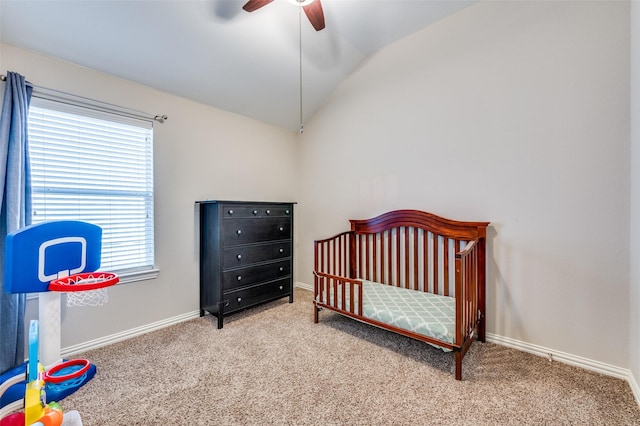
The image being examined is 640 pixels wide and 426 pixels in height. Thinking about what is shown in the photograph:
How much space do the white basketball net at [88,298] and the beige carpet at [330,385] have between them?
1.22 ft

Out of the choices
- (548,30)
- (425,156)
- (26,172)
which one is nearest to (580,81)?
(548,30)

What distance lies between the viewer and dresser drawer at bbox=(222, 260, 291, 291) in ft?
8.52

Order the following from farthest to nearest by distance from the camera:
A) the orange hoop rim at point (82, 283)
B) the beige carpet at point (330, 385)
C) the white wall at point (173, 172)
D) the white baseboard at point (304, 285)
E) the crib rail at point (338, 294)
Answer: the white baseboard at point (304, 285) → the crib rail at point (338, 294) → the white wall at point (173, 172) → the orange hoop rim at point (82, 283) → the beige carpet at point (330, 385)

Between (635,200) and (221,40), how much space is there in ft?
10.4

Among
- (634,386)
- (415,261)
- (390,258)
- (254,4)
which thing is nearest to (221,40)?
(254,4)

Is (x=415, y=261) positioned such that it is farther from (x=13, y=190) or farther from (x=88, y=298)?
(x=13, y=190)

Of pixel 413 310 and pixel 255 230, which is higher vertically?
pixel 255 230

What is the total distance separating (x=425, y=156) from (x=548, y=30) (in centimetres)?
120

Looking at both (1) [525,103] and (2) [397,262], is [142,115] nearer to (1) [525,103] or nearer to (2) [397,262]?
(2) [397,262]

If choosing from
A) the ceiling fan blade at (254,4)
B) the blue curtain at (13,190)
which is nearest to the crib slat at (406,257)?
the ceiling fan blade at (254,4)

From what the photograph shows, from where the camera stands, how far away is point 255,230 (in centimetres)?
280

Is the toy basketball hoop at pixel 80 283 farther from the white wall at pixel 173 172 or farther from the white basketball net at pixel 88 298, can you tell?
the white wall at pixel 173 172

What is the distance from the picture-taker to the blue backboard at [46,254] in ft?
4.99

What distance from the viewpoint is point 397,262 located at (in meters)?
2.69
